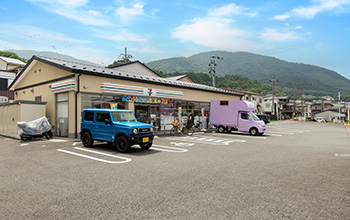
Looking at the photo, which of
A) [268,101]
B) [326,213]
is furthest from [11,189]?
[268,101]

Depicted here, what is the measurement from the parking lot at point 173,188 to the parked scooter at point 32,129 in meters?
5.03

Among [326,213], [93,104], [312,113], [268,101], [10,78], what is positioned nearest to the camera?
[326,213]

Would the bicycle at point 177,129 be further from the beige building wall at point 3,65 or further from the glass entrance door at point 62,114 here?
the beige building wall at point 3,65

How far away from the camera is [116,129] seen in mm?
9977

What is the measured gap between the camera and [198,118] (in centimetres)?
2416

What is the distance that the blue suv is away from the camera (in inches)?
380

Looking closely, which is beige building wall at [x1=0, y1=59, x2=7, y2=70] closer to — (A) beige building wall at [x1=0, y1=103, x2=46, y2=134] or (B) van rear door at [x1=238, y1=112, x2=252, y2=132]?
(A) beige building wall at [x1=0, y1=103, x2=46, y2=134]

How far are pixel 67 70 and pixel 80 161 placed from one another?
859 cm

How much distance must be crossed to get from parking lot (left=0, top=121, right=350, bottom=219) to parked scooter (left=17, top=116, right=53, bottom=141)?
5.03 m

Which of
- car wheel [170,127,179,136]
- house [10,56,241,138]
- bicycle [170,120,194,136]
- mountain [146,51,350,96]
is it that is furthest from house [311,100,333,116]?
car wheel [170,127,179,136]

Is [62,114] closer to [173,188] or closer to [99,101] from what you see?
[99,101]

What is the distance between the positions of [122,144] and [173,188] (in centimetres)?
512

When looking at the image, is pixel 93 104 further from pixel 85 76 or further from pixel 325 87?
pixel 325 87

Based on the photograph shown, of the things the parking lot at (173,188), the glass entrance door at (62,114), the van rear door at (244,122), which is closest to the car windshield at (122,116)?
the parking lot at (173,188)
